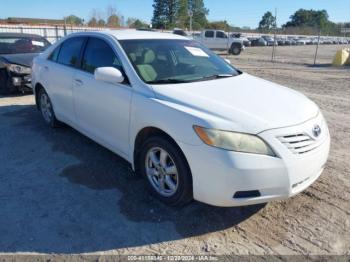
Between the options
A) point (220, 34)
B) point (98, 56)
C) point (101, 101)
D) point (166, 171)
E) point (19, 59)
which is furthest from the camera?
point (220, 34)

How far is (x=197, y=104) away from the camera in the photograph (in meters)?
2.95

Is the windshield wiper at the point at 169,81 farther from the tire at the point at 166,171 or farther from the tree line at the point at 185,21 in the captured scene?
the tree line at the point at 185,21

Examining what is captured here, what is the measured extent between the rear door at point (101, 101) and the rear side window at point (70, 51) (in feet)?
0.79

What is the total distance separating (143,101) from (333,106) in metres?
5.79

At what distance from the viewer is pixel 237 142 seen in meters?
2.64

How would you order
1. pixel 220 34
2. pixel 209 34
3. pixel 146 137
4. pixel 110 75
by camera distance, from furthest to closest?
pixel 209 34 < pixel 220 34 < pixel 110 75 < pixel 146 137

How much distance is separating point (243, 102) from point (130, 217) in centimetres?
150

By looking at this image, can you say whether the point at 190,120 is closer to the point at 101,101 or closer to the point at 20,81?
the point at 101,101

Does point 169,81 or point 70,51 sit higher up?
point 70,51

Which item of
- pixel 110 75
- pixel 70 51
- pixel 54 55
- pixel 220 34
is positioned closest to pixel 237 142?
pixel 110 75

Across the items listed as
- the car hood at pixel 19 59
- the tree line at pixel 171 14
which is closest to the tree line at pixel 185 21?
the tree line at pixel 171 14

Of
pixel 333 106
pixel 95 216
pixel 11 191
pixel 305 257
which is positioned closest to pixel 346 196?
pixel 305 257

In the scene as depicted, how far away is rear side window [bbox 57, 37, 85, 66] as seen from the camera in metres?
4.55

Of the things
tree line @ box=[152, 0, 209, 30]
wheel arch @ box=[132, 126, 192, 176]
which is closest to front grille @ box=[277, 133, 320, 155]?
wheel arch @ box=[132, 126, 192, 176]
